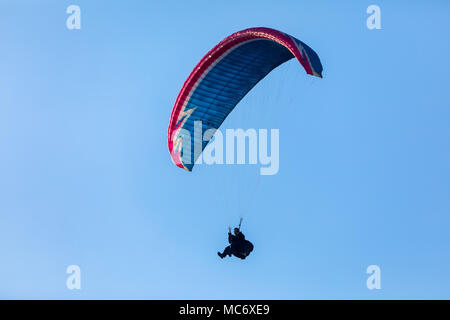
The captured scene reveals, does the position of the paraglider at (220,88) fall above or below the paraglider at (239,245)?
above

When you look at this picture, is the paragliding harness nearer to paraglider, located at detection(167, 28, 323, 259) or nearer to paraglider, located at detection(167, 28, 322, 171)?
paraglider, located at detection(167, 28, 323, 259)

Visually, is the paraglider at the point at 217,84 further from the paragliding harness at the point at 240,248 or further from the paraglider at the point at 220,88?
the paragliding harness at the point at 240,248

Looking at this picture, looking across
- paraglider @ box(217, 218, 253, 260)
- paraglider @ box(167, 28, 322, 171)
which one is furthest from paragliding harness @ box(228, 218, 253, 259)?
paraglider @ box(167, 28, 322, 171)

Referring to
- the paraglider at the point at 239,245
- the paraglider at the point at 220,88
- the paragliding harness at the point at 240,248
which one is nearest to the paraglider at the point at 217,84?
the paraglider at the point at 220,88

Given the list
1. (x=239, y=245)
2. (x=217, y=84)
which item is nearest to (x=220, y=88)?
(x=217, y=84)

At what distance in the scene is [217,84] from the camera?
99.3 feet

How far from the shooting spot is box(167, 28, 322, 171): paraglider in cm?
2944

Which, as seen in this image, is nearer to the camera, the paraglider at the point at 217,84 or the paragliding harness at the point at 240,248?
the paragliding harness at the point at 240,248

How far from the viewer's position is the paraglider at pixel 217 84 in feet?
96.6

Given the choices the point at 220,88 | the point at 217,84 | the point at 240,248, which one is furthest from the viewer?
the point at 220,88

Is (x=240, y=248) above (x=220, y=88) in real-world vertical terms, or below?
below

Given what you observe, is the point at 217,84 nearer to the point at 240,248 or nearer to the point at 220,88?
the point at 220,88

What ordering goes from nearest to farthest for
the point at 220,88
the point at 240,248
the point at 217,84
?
the point at 240,248 → the point at 217,84 → the point at 220,88
